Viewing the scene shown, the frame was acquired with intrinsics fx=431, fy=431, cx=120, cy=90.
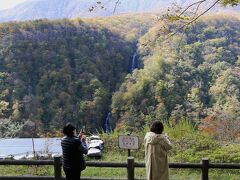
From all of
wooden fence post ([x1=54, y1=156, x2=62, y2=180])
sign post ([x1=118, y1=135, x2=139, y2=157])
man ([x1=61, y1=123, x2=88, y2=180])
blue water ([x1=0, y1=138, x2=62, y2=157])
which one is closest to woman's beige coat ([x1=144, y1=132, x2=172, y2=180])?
man ([x1=61, y1=123, x2=88, y2=180])

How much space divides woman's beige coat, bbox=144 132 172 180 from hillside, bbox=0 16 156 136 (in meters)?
22.1

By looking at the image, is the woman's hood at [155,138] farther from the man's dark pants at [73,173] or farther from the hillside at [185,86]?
the hillside at [185,86]

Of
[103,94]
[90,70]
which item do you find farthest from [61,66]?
[103,94]

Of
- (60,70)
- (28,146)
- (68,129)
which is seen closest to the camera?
(68,129)

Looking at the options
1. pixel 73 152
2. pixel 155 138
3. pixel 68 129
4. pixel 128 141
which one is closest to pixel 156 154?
pixel 155 138

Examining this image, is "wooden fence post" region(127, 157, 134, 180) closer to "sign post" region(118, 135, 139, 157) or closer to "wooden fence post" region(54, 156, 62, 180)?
"sign post" region(118, 135, 139, 157)

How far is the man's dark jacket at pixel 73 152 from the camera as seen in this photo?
17.6 feet

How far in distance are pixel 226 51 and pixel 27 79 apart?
20.6m

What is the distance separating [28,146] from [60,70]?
102ft

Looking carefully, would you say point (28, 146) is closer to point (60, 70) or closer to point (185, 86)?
point (185, 86)

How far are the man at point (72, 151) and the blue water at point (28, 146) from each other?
19.3ft

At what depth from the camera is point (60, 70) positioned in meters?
44.9

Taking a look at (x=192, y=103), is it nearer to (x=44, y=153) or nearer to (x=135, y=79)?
(x=135, y=79)

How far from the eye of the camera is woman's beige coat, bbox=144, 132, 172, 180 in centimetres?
552
